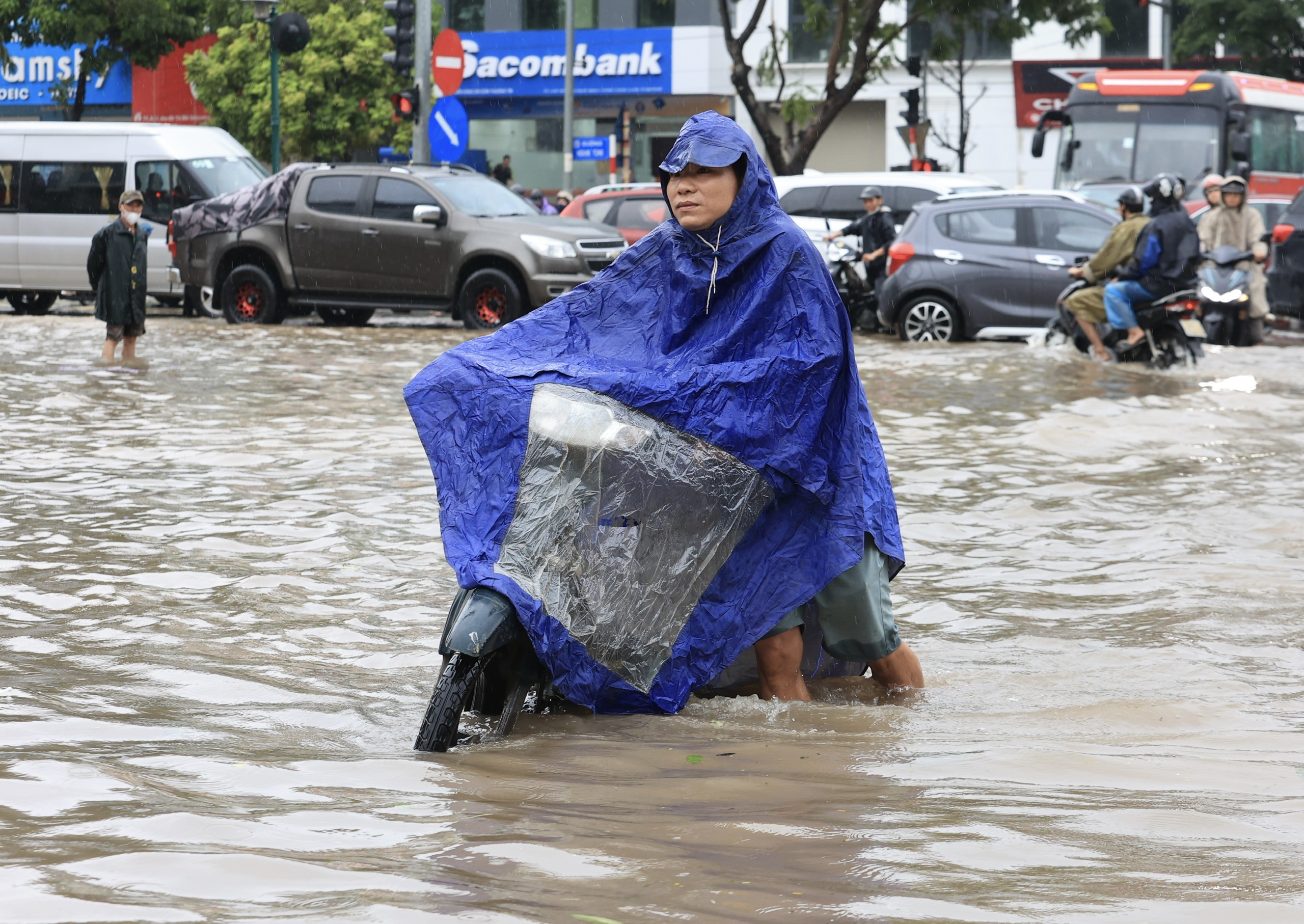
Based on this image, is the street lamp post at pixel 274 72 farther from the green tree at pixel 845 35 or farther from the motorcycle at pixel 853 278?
the motorcycle at pixel 853 278

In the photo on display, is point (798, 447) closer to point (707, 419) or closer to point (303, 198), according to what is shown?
point (707, 419)

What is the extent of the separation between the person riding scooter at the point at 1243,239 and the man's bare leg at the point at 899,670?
13631mm

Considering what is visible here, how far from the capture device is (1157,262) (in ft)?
48.3

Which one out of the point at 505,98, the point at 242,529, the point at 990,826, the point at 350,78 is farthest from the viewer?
the point at 505,98

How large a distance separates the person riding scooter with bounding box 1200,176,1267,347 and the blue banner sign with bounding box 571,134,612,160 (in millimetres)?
26919

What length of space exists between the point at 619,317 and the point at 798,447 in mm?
608

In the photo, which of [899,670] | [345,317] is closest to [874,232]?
[345,317]

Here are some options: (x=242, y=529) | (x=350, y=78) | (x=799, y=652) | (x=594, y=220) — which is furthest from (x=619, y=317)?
(x=350, y=78)

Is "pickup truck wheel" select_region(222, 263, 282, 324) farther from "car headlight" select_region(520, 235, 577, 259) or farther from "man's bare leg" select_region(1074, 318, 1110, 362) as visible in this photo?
"man's bare leg" select_region(1074, 318, 1110, 362)

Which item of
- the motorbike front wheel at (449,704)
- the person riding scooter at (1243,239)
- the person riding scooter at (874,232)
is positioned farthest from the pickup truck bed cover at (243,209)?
the motorbike front wheel at (449,704)

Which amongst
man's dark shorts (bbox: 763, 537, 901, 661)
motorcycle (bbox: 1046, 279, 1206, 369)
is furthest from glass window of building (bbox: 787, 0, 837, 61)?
man's dark shorts (bbox: 763, 537, 901, 661)

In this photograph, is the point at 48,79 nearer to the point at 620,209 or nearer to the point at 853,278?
the point at 620,209

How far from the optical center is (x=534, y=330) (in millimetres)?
4543

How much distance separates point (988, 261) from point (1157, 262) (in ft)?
10.3
